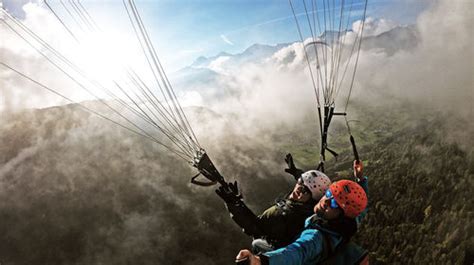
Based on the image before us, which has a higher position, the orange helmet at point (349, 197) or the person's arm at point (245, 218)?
the orange helmet at point (349, 197)

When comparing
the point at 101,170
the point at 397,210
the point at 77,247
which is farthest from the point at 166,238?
the point at 397,210

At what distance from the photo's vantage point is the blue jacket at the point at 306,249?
381 centimetres

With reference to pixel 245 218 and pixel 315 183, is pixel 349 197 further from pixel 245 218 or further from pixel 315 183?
pixel 245 218

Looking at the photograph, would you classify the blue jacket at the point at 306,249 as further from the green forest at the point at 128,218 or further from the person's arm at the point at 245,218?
the green forest at the point at 128,218

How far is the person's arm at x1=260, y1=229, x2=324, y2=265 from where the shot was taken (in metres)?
3.76

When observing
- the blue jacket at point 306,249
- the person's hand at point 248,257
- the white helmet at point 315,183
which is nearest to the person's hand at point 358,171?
the white helmet at point 315,183

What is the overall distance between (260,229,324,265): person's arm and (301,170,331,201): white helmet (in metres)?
2.85

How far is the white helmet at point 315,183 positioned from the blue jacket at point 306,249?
2.55 meters

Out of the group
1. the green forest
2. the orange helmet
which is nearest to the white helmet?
the orange helmet

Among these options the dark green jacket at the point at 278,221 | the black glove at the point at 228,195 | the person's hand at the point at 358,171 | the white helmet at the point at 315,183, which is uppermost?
the person's hand at the point at 358,171

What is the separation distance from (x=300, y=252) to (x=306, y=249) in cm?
13

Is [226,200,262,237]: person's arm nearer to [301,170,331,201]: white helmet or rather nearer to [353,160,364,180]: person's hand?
[301,170,331,201]: white helmet

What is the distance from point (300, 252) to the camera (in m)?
4.06

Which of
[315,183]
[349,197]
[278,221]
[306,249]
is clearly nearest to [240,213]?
[278,221]
